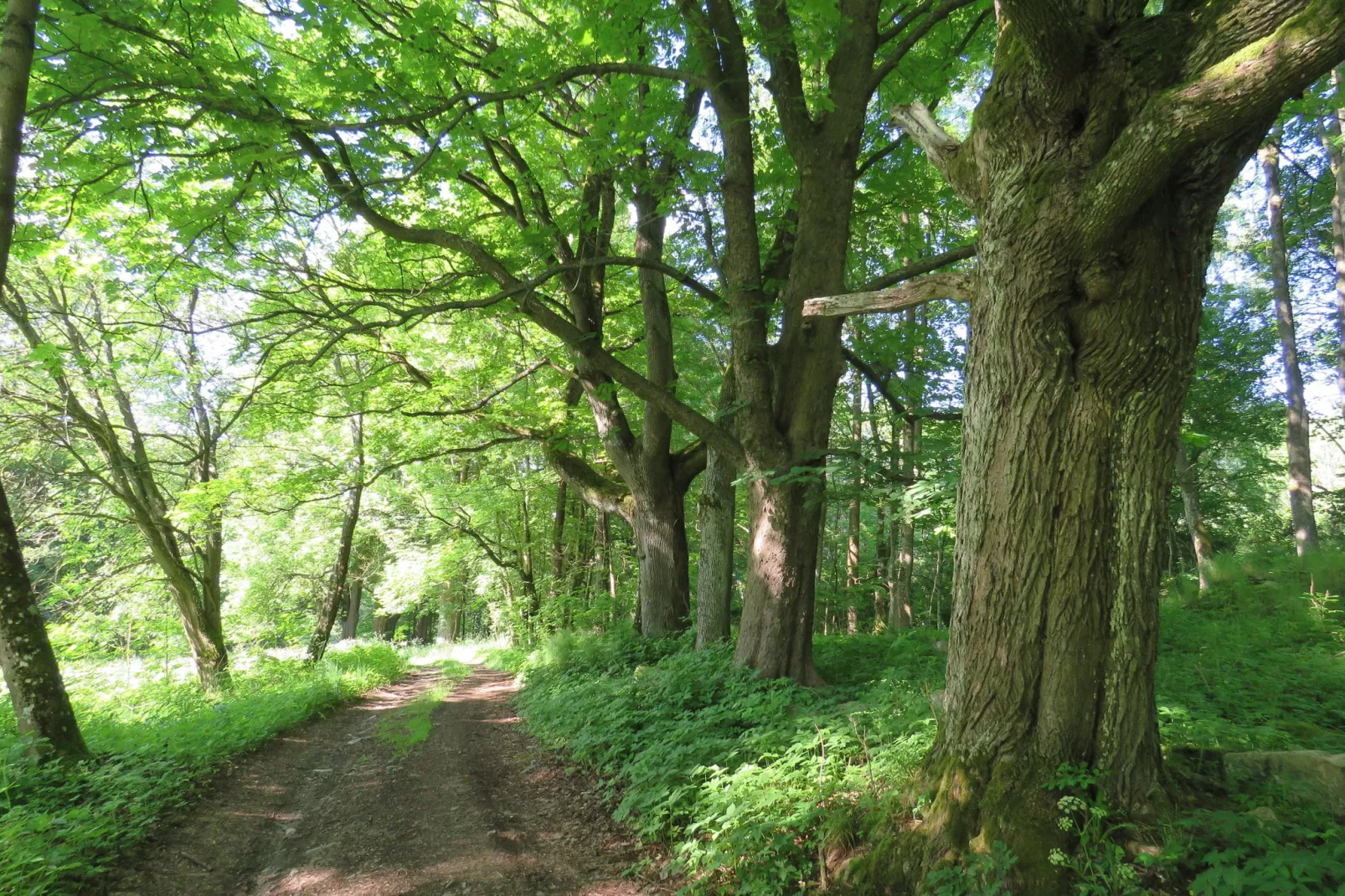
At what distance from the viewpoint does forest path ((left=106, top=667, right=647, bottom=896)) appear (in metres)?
3.92

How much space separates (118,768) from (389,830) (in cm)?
216

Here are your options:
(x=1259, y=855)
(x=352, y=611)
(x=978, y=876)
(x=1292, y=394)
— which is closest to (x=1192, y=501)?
(x=1292, y=394)

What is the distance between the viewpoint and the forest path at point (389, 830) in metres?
3.92

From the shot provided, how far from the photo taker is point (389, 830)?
4.72 m

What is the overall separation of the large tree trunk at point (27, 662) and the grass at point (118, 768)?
6.7 inches

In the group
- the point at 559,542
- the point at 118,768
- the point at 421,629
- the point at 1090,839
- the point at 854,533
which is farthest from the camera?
the point at 421,629

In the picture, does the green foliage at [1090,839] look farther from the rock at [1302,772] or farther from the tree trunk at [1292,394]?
the tree trunk at [1292,394]

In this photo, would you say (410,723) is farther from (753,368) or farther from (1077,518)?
(1077,518)

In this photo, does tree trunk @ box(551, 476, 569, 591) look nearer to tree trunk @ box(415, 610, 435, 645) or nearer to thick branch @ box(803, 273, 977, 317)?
tree trunk @ box(415, 610, 435, 645)

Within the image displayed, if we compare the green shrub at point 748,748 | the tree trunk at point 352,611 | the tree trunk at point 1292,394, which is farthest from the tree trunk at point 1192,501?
the tree trunk at point 352,611

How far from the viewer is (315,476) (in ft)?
37.3

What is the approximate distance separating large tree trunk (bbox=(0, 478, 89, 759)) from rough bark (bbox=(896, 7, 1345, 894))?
5991 mm

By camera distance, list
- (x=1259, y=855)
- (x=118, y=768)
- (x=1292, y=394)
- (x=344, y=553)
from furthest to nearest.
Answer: (x=344, y=553) → (x=1292, y=394) → (x=118, y=768) → (x=1259, y=855)

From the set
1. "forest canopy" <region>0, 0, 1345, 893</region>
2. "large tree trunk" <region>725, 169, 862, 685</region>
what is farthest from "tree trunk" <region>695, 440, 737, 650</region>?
"large tree trunk" <region>725, 169, 862, 685</region>
